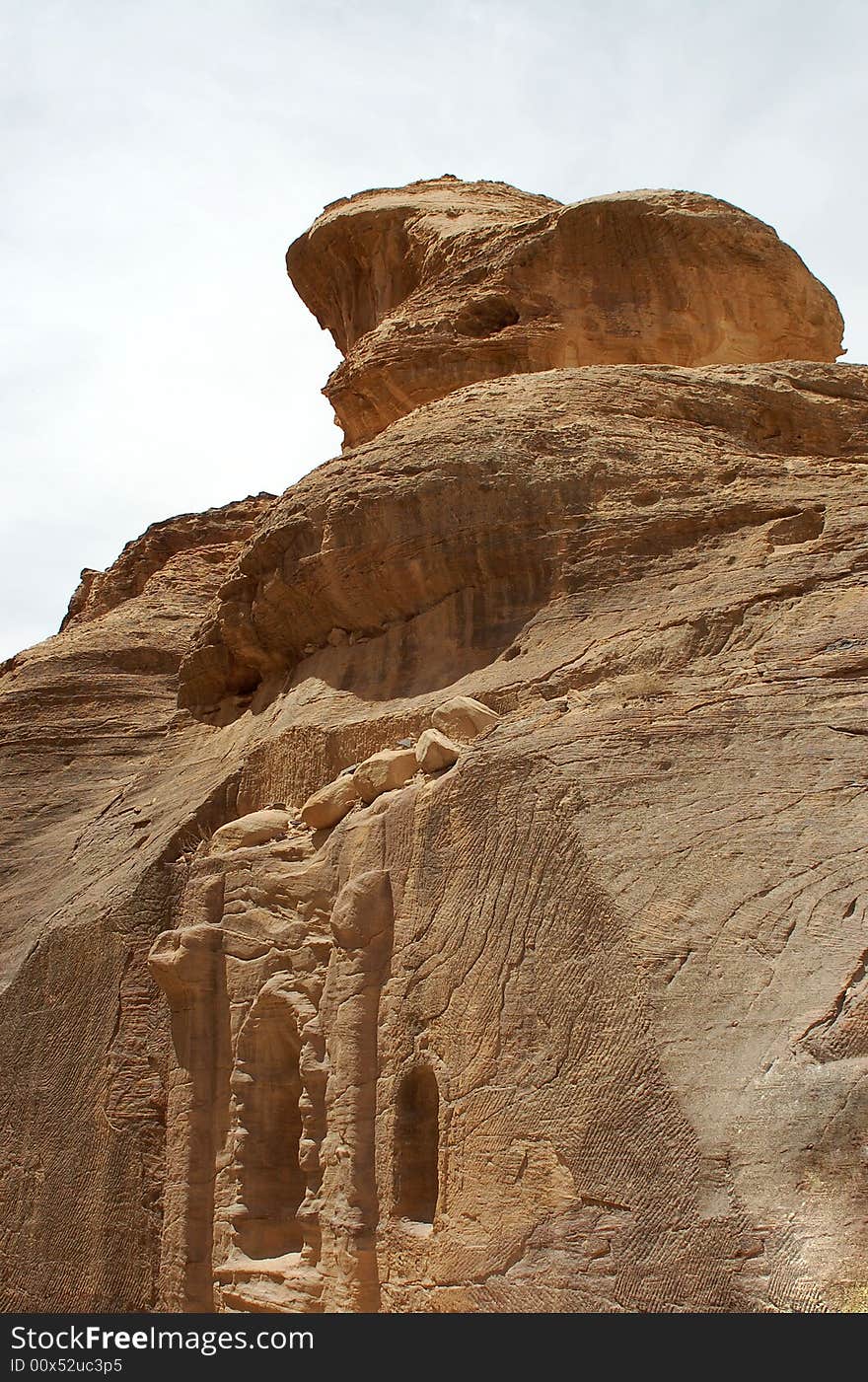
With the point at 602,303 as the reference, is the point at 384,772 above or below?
below

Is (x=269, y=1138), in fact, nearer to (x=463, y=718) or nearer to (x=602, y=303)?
(x=463, y=718)

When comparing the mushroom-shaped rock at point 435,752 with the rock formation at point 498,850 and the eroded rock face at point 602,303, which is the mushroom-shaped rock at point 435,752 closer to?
the rock formation at point 498,850

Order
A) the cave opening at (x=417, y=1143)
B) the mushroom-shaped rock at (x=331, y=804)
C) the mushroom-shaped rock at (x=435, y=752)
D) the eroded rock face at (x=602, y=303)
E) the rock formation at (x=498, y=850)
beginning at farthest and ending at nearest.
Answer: the eroded rock face at (x=602, y=303)
the mushroom-shaped rock at (x=331, y=804)
the mushroom-shaped rock at (x=435, y=752)
the cave opening at (x=417, y=1143)
the rock formation at (x=498, y=850)

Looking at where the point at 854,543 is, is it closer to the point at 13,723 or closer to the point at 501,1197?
the point at 501,1197

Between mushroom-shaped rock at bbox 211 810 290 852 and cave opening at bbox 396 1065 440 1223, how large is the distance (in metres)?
2.75

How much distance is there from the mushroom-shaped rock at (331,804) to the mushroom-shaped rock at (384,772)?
10 centimetres

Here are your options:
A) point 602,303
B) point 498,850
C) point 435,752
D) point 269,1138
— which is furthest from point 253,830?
point 602,303

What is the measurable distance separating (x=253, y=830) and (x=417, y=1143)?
10.2ft

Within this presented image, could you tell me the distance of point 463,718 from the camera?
10.3 meters

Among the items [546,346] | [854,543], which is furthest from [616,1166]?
[546,346]

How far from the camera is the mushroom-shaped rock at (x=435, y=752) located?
9984 mm

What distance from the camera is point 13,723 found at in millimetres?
15617

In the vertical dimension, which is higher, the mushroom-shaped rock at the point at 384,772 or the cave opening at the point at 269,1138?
the mushroom-shaped rock at the point at 384,772

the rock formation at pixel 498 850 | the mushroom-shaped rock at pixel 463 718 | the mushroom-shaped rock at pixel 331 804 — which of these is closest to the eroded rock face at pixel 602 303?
the rock formation at pixel 498 850
